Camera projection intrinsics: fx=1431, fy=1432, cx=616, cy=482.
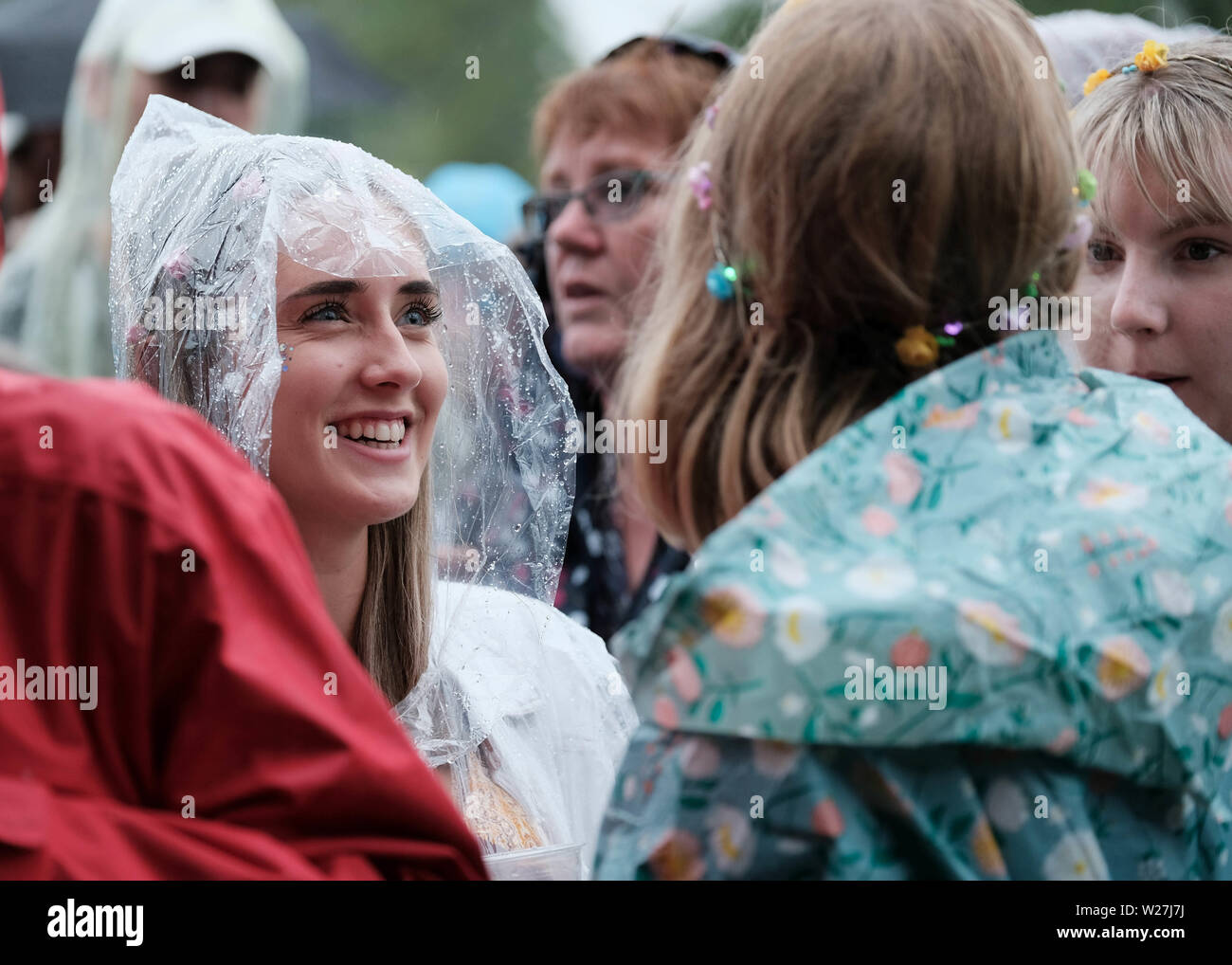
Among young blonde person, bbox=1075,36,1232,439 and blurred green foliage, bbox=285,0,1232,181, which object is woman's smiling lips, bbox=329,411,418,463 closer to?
young blonde person, bbox=1075,36,1232,439

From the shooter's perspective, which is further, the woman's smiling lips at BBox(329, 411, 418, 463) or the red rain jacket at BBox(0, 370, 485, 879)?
the woman's smiling lips at BBox(329, 411, 418, 463)

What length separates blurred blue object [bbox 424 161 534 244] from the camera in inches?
222

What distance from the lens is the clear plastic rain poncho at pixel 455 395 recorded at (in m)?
2.16

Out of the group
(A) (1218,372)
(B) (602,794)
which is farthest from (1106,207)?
(B) (602,794)

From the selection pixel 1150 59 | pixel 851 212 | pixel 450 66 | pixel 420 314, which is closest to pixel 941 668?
pixel 851 212

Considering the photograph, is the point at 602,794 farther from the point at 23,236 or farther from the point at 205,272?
the point at 23,236

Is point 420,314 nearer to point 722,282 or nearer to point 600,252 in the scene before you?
point 722,282

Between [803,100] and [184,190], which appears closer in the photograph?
[803,100]

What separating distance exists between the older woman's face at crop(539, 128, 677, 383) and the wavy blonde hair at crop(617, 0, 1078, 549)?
6.00ft

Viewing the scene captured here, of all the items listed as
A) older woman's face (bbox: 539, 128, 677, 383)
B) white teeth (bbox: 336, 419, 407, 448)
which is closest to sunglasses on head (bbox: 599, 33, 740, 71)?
older woman's face (bbox: 539, 128, 677, 383)

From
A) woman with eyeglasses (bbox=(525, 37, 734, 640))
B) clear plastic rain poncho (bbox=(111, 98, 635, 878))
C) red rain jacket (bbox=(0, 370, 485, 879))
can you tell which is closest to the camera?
red rain jacket (bbox=(0, 370, 485, 879))

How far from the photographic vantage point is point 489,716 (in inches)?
90.8
